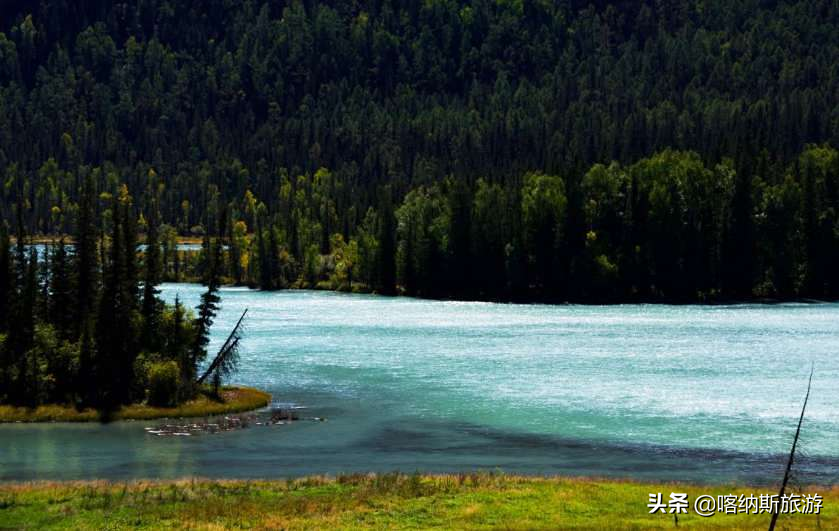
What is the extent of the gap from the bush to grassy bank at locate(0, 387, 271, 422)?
794 mm

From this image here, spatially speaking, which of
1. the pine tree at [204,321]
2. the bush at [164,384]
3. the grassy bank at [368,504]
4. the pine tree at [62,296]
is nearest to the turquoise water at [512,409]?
the bush at [164,384]

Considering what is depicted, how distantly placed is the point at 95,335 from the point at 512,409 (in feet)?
108

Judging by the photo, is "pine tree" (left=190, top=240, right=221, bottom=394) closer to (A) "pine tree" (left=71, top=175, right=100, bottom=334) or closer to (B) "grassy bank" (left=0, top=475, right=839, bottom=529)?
(A) "pine tree" (left=71, top=175, right=100, bottom=334)

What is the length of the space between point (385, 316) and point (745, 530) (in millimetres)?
139907

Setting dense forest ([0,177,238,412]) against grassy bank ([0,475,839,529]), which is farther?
dense forest ([0,177,238,412])

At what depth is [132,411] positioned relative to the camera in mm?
91562

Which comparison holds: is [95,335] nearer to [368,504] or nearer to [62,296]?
[62,296]

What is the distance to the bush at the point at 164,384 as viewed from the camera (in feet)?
306

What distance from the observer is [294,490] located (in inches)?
2400

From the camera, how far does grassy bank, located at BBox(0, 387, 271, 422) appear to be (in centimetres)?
9012

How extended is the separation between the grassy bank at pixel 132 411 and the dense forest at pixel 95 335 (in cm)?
102

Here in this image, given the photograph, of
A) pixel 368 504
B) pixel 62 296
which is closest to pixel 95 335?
pixel 62 296

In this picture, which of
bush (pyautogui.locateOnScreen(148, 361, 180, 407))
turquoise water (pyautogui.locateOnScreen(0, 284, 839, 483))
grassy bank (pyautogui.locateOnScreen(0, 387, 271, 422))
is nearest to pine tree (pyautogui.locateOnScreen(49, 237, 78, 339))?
grassy bank (pyautogui.locateOnScreen(0, 387, 271, 422))

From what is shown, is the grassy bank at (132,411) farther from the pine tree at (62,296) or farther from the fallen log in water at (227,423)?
the pine tree at (62,296)
